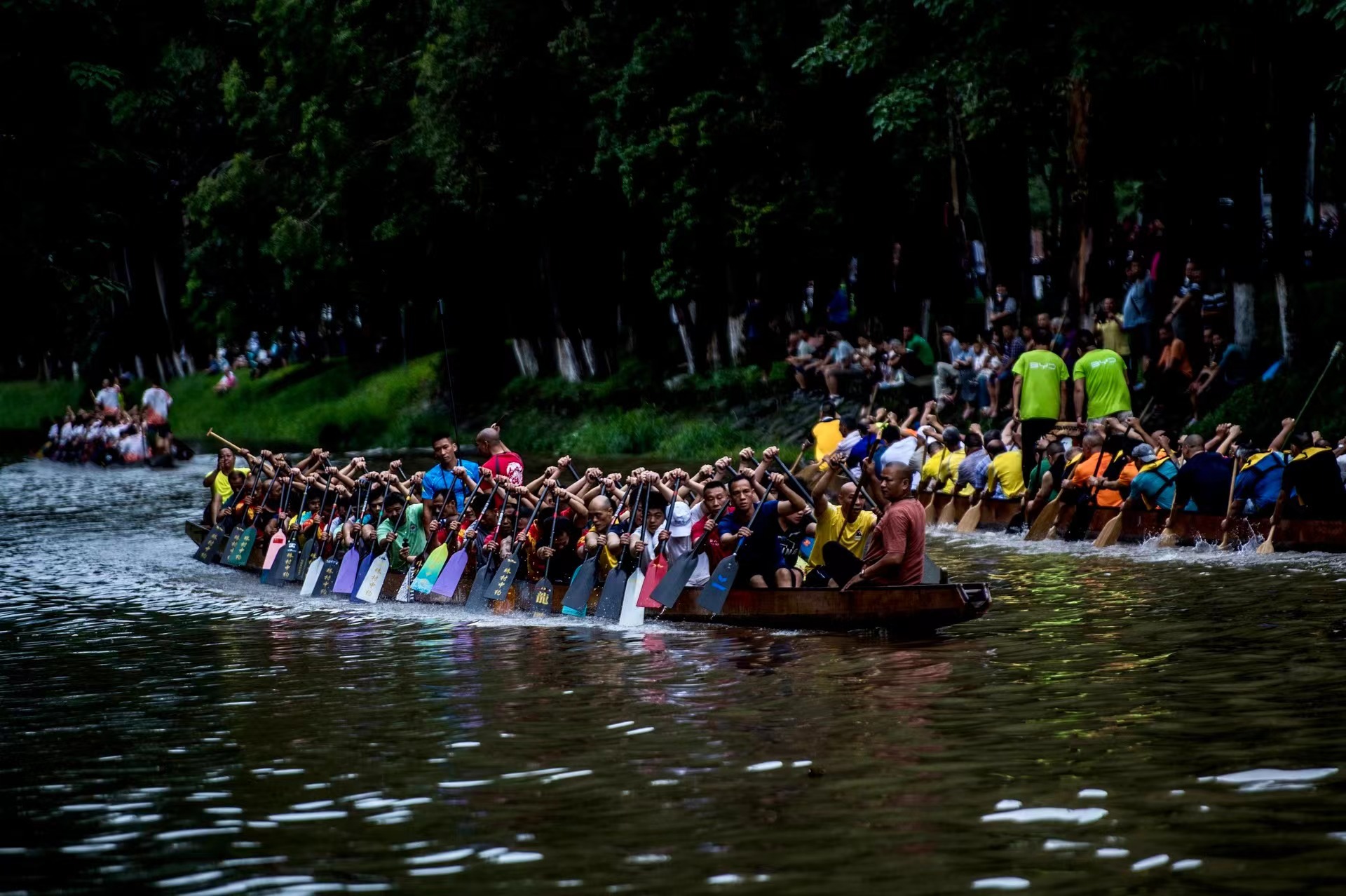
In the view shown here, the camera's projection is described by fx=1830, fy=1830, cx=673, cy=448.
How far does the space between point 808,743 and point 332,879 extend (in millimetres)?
3373

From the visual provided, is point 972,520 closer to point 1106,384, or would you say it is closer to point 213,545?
point 1106,384

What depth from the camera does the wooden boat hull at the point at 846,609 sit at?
14.2 meters

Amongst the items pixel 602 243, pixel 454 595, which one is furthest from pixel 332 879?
pixel 602 243

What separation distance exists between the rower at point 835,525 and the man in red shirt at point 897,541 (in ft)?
1.85

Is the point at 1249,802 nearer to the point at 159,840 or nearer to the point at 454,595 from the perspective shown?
the point at 159,840

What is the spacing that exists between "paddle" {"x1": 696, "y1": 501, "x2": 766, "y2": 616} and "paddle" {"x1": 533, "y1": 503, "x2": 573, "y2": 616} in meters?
2.27

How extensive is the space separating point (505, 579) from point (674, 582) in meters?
2.45

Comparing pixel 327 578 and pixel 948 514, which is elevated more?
pixel 948 514

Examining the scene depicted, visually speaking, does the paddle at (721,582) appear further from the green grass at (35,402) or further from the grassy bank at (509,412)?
the green grass at (35,402)

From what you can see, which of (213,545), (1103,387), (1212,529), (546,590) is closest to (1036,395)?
(1103,387)

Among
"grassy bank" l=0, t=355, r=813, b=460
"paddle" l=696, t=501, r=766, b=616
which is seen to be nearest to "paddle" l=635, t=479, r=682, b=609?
"paddle" l=696, t=501, r=766, b=616

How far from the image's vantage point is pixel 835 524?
1551cm

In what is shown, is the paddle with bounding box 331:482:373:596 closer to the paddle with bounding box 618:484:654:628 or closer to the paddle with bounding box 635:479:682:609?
the paddle with bounding box 618:484:654:628

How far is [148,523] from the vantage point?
101 ft
